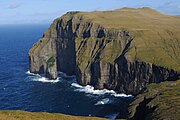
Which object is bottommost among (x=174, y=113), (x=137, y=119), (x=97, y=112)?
(x=97, y=112)

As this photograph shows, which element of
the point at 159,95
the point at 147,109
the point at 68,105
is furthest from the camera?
the point at 68,105

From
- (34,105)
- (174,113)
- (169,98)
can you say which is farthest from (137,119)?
(34,105)

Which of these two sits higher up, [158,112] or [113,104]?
[158,112]

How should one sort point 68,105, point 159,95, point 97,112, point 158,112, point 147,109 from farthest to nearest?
point 68,105, point 97,112, point 159,95, point 147,109, point 158,112

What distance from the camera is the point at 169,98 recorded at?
12631 centimetres

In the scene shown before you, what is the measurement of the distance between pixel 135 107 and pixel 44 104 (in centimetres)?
7096

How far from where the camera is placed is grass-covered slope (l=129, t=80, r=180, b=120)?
107 m

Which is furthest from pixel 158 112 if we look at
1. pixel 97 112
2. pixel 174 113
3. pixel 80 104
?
pixel 80 104

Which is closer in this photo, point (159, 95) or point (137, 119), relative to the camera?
point (137, 119)

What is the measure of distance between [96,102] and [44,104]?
1122 inches

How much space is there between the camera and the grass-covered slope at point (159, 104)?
106625 millimetres

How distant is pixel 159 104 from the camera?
391 ft

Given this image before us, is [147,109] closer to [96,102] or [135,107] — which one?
[135,107]

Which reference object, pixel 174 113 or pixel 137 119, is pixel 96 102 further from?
pixel 174 113
